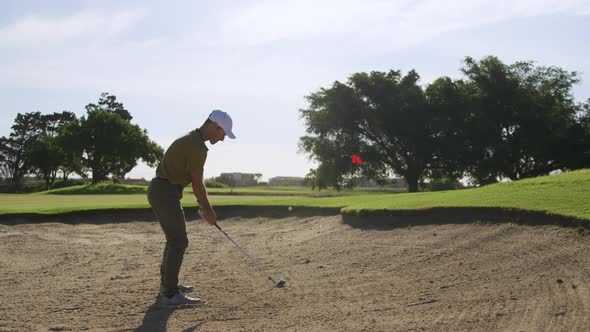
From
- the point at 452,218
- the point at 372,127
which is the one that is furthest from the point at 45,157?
the point at 452,218

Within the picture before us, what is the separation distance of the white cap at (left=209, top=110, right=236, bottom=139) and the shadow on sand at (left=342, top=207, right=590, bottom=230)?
534 centimetres

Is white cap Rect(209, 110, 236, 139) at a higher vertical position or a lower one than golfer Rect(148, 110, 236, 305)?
higher

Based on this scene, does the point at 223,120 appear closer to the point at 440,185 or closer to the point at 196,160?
the point at 196,160

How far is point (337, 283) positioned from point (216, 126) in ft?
8.95

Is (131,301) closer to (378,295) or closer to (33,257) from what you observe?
(378,295)

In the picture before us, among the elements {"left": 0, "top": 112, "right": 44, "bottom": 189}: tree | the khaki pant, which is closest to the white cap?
the khaki pant

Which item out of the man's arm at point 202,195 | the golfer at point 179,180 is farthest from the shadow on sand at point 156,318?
the man's arm at point 202,195

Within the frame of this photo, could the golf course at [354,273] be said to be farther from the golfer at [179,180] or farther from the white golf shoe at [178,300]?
the golfer at [179,180]

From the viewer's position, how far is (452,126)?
54438 millimetres

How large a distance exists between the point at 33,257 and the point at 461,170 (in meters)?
47.9

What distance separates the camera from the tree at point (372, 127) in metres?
56.0

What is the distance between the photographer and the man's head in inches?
306

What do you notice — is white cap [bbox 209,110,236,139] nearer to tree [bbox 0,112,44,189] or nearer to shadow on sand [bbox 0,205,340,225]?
shadow on sand [bbox 0,205,340,225]

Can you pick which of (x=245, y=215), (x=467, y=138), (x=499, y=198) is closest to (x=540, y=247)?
(x=499, y=198)
